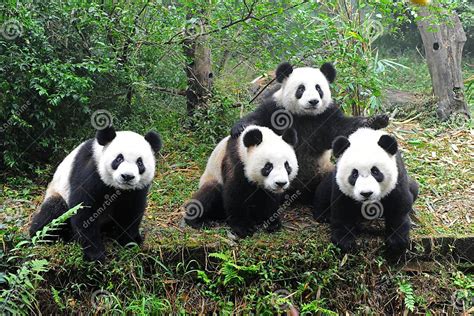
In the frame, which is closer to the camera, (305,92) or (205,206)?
(205,206)

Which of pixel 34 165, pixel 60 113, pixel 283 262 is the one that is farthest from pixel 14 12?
pixel 283 262

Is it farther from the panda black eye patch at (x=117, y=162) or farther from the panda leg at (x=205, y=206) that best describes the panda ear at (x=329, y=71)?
the panda black eye patch at (x=117, y=162)

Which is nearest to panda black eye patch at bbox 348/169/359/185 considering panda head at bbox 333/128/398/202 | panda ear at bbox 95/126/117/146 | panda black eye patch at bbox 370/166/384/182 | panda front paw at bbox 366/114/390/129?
panda head at bbox 333/128/398/202

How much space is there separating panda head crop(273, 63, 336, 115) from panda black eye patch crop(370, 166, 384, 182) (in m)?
1.34

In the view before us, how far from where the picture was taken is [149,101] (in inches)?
313

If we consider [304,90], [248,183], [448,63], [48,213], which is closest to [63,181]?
[48,213]

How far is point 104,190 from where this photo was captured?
462 centimetres

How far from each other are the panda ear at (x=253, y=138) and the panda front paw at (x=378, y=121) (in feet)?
4.28

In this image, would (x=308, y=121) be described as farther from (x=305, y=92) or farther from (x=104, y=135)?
(x=104, y=135)

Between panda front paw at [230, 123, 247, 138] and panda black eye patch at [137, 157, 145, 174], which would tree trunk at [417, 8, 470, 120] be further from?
panda black eye patch at [137, 157, 145, 174]

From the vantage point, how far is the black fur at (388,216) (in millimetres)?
4891

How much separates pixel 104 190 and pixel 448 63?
22.3 ft

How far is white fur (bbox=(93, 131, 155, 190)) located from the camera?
14.7 feet

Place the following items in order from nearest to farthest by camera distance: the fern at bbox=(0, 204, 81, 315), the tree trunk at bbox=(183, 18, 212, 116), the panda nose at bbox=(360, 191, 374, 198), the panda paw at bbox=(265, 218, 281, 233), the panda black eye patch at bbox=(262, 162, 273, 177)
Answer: the fern at bbox=(0, 204, 81, 315) → the panda nose at bbox=(360, 191, 374, 198) → the panda black eye patch at bbox=(262, 162, 273, 177) → the panda paw at bbox=(265, 218, 281, 233) → the tree trunk at bbox=(183, 18, 212, 116)
